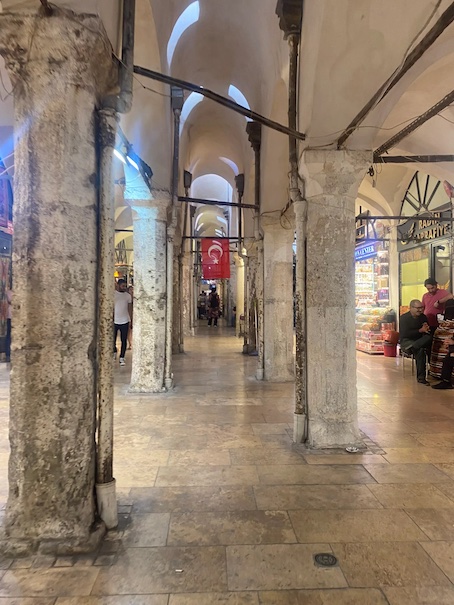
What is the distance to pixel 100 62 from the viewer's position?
265 cm

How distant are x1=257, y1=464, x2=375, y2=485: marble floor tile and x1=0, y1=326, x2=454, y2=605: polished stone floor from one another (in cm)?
2

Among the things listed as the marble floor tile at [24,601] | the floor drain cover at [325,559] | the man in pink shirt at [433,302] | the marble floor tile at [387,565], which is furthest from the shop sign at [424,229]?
the marble floor tile at [24,601]

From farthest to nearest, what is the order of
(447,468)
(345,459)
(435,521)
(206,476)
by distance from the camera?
(345,459)
(447,468)
(206,476)
(435,521)

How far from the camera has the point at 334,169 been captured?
4.33 meters

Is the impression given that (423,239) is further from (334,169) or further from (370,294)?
(334,169)

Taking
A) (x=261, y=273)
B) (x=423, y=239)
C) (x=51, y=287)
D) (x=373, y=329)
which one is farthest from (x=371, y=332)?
(x=51, y=287)

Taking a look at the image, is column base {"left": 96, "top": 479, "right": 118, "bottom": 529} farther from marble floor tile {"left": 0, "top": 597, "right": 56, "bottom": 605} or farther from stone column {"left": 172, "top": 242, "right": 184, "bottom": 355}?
stone column {"left": 172, "top": 242, "right": 184, "bottom": 355}

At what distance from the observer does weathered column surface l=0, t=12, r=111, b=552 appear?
2486 millimetres

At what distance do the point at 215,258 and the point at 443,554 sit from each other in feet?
40.1

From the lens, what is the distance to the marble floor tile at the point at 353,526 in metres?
2.65

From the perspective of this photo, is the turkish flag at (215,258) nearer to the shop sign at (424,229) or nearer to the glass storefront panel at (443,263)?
the shop sign at (424,229)

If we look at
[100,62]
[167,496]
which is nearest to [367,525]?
[167,496]

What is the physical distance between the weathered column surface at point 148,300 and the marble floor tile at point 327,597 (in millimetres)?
4796

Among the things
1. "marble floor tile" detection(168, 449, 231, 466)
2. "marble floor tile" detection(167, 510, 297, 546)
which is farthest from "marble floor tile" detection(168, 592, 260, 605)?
"marble floor tile" detection(168, 449, 231, 466)
